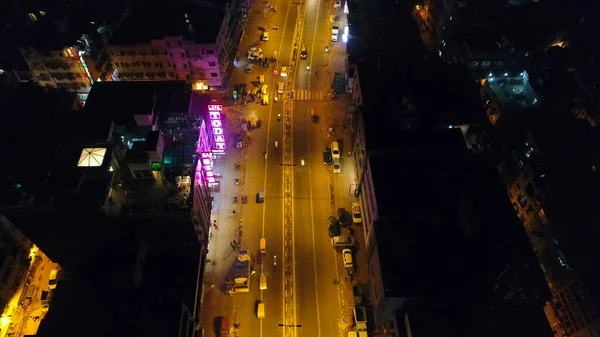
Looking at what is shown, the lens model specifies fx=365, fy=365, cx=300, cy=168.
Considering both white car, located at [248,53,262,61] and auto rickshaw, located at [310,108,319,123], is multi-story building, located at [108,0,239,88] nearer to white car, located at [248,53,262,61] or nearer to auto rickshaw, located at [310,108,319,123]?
white car, located at [248,53,262,61]

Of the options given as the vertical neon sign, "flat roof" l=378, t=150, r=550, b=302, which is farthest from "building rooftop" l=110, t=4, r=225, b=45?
"flat roof" l=378, t=150, r=550, b=302

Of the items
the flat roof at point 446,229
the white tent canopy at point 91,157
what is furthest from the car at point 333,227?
the white tent canopy at point 91,157

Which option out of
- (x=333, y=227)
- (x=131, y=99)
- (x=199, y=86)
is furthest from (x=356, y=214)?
(x=199, y=86)

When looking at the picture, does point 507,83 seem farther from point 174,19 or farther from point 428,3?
point 174,19

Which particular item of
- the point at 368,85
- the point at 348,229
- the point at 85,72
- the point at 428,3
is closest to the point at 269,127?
the point at 368,85

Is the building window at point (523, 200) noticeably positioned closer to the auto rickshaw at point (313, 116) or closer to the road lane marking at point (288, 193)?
the road lane marking at point (288, 193)

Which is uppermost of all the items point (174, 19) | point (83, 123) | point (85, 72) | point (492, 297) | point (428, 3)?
point (428, 3)
